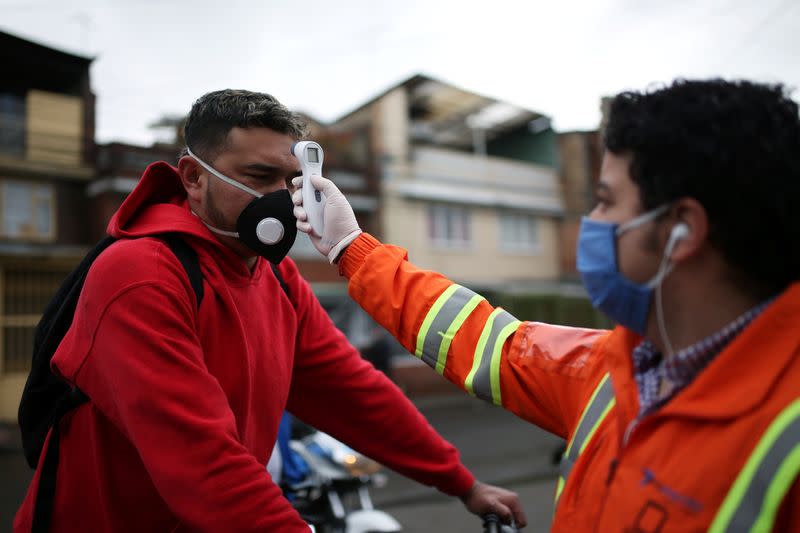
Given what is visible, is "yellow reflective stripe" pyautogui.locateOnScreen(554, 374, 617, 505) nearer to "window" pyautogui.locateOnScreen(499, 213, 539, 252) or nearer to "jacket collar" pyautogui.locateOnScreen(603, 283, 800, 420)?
"jacket collar" pyautogui.locateOnScreen(603, 283, 800, 420)

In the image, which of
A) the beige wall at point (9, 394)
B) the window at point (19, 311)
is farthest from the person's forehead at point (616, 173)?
the beige wall at point (9, 394)

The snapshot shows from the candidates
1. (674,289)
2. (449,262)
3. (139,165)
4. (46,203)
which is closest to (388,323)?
(674,289)

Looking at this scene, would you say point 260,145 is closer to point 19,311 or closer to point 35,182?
point 19,311

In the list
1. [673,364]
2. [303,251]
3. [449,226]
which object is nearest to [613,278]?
[673,364]

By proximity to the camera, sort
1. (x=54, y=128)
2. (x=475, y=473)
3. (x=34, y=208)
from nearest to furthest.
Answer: (x=475, y=473) → (x=34, y=208) → (x=54, y=128)

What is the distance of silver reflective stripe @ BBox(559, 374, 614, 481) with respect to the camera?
4.67 feet

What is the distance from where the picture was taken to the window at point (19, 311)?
1354 centimetres

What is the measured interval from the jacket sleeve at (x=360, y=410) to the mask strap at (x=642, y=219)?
3.91 ft

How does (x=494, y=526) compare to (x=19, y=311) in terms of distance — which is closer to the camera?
(x=494, y=526)

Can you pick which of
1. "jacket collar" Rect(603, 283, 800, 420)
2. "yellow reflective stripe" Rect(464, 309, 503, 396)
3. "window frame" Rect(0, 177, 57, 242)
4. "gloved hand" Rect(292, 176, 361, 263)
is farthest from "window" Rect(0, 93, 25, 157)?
"jacket collar" Rect(603, 283, 800, 420)

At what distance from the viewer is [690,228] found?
3.88 feet

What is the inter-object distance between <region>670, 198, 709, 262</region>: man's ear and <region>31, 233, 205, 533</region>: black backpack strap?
4.06ft

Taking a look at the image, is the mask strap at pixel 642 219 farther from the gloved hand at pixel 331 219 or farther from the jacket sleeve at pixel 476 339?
the gloved hand at pixel 331 219

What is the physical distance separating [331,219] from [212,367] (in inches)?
22.1
